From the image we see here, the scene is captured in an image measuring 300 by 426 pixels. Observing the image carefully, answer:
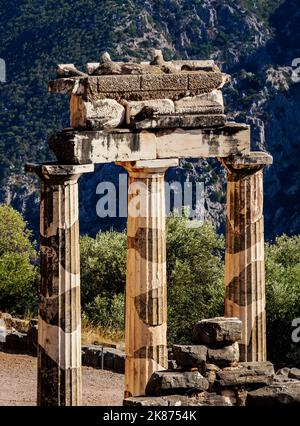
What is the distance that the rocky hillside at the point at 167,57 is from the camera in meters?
102

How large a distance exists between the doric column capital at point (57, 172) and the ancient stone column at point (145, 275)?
2.07 m

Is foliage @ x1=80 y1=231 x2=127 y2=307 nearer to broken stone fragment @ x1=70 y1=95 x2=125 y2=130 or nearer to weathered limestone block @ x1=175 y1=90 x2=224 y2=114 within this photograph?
weathered limestone block @ x1=175 y1=90 x2=224 y2=114

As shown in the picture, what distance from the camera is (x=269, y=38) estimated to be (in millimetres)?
126312

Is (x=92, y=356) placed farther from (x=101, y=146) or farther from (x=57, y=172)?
(x=57, y=172)

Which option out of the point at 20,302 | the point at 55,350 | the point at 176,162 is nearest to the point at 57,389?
the point at 55,350

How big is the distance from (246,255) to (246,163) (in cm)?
219

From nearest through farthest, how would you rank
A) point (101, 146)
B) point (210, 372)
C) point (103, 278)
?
1. point (210, 372)
2. point (101, 146)
3. point (103, 278)

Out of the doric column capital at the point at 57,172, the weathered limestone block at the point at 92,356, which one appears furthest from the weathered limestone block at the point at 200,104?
the weathered limestone block at the point at 92,356

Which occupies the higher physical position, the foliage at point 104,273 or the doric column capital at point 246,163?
the foliage at point 104,273

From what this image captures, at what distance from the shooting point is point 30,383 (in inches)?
1460

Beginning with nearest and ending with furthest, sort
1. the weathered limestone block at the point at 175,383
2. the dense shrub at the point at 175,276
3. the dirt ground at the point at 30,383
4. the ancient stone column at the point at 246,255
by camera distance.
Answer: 1. the weathered limestone block at the point at 175,383
2. the ancient stone column at the point at 246,255
3. the dirt ground at the point at 30,383
4. the dense shrub at the point at 175,276

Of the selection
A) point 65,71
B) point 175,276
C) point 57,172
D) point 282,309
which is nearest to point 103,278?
point 175,276

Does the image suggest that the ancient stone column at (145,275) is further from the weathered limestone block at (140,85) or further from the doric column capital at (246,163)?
the weathered limestone block at (140,85)

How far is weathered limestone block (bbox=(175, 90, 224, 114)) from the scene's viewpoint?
28250 millimetres
